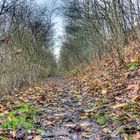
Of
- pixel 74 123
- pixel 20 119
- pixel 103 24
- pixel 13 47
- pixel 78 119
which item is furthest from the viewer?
pixel 103 24

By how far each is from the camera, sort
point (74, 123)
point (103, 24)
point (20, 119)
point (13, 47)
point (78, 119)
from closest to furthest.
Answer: point (74, 123), point (20, 119), point (78, 119), point (13, 47), point (103, 24)

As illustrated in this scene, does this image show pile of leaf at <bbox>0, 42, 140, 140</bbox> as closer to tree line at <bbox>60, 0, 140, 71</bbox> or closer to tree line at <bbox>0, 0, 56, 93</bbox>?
tree line at <bbox>0, 0, 56, 93</bbox>

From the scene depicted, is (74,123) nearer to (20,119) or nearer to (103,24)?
(20,119)

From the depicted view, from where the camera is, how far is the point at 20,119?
22.0ft

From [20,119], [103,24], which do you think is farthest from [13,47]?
[20,119]

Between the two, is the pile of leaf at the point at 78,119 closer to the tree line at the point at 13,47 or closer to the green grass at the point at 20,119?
the green grass at the point at 20,119

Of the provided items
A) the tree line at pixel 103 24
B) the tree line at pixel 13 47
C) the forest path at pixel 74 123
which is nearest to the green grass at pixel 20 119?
the forest path at pixel 74 123

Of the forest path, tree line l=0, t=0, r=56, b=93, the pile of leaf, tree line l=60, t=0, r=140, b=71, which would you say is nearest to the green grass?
the pile of leaf

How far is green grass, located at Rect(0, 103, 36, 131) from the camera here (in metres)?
6.14

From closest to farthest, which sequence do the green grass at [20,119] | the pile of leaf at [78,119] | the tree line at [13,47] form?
the pile of leaf at [78,119] < the green grass at [20,119] < the tree line at [13,47]

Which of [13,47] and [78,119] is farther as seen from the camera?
[13,47]

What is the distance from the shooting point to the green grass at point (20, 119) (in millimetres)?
6137

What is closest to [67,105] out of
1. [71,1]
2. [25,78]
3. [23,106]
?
[23,106]

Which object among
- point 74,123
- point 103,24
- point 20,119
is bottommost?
point 74,123
